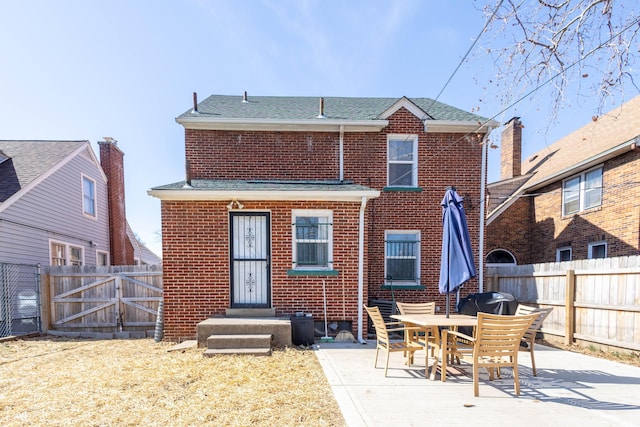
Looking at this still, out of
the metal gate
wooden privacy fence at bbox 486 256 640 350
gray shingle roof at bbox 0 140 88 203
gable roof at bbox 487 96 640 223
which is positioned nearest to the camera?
wooden privacy fence at bbox 486 256 640 350

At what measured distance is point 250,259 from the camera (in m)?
7.33

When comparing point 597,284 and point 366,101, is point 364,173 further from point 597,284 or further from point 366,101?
point 597,284

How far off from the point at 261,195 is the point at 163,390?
401cm

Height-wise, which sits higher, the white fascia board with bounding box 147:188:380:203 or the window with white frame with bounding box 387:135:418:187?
the window with white frame with bounding box 387:135:418:187

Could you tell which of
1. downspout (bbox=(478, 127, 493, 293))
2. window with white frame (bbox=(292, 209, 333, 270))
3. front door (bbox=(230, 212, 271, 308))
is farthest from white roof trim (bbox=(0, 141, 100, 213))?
downspout (bbox=(478, 127, 493, 293))

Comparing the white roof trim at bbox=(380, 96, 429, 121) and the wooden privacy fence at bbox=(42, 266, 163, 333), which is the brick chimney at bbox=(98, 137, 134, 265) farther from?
the white roof trim at bbox=(380, 96, 429, 121)

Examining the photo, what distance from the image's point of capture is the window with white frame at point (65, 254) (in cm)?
1118

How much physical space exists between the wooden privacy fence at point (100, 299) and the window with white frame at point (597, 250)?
13172 mm

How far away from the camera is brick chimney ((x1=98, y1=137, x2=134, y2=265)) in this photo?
14.2 metres

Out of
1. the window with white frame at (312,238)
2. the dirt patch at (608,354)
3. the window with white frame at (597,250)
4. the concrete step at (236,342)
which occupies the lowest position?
the dirt patch at (608,354)

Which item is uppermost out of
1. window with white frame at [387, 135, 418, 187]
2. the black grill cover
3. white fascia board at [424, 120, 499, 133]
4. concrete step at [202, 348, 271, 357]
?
white fascia board at [424, 120, 499, 133]

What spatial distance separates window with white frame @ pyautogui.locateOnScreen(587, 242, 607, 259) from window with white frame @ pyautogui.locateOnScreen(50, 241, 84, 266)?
18.1 meters

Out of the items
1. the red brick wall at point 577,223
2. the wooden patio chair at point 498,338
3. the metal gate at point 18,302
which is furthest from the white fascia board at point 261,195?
the red brick wall at point 577,223

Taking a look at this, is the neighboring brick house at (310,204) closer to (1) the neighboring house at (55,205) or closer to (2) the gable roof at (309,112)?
(2) the gable roof at (309,112)
